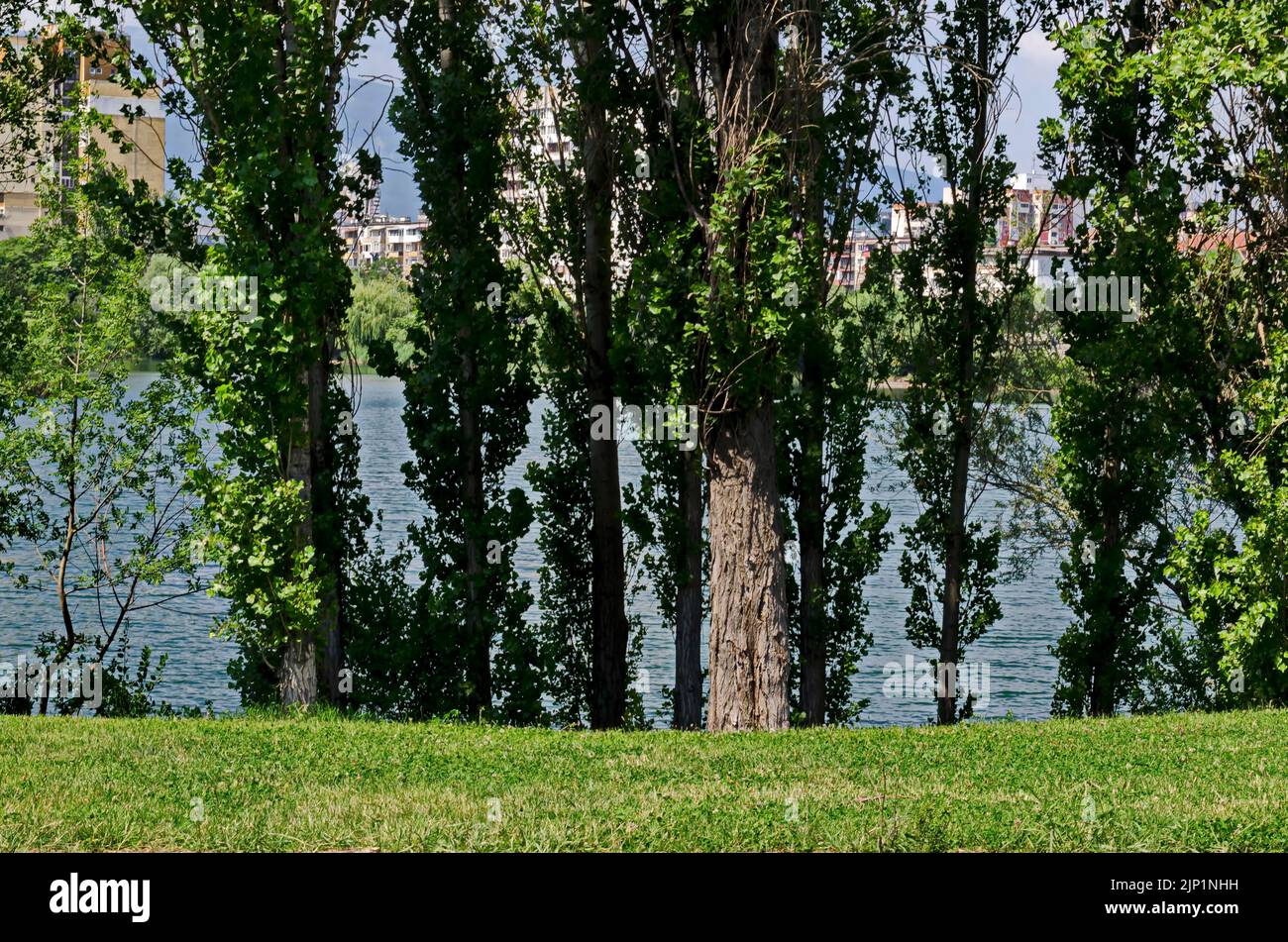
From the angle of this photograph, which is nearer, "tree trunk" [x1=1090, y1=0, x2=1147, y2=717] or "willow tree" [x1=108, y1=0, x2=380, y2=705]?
"willow tree" [x1=108, y1=0, x2=380, y2=705]

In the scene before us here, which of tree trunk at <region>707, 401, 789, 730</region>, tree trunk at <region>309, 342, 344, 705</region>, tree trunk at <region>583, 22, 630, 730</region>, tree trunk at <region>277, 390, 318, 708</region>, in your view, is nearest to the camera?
tree trunk at <region>707, 401, 789, 730</region>

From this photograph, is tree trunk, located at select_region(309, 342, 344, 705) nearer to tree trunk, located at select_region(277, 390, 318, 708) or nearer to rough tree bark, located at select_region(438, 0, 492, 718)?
tree trunk, located at select_region(277, 390, 318, 708)

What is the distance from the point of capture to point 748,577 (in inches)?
481

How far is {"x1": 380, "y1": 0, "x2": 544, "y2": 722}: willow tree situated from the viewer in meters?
16.3

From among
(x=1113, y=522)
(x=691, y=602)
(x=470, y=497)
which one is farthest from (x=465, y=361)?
(x=1113, y=522)

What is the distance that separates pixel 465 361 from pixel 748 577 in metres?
6.11

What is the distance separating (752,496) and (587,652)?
25.1 ft

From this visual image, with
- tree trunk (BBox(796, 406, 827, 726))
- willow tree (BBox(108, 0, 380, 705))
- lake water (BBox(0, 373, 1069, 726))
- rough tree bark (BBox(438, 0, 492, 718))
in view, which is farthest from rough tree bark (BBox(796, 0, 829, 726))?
willow tree (BBox(108, 0, 380, 705))

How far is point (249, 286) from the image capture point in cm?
1198

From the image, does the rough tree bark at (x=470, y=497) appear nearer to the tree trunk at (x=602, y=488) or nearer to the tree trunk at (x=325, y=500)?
the tree trunk at (x=602, y=488)

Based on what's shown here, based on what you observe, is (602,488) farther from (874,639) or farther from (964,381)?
(874,639)

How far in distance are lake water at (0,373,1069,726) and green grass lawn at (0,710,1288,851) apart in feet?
36.3

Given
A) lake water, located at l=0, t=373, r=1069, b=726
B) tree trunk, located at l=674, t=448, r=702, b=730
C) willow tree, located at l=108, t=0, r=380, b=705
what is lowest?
lake water, located at l=0, t=373, r=1069, b=726
